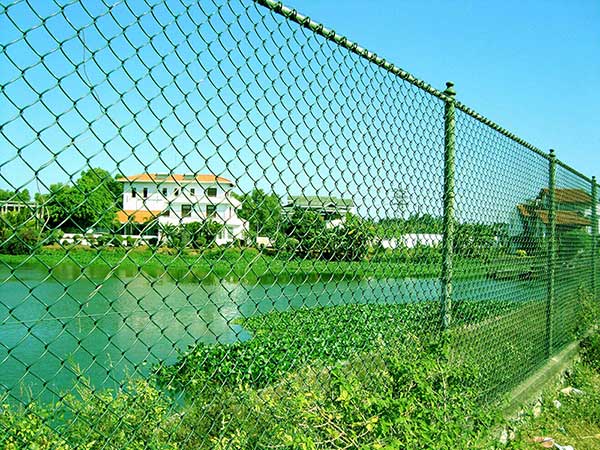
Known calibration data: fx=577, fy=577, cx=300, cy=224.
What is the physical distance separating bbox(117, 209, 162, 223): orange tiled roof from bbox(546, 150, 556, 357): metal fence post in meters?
4.86

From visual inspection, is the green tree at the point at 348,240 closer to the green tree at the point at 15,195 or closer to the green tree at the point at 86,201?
the green tree at the point at 86,201

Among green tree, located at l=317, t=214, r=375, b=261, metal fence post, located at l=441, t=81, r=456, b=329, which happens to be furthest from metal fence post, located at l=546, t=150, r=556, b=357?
green tree, located at l=317, t=214, r=375, b=261

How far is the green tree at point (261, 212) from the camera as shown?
85.7 inches

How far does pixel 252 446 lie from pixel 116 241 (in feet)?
3.90

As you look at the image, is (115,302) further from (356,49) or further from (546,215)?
(546,215)

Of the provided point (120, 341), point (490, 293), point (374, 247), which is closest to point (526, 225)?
point (490, 293)

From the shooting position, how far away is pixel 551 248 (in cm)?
572

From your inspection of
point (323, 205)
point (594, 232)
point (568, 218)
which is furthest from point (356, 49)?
point (594, 232)

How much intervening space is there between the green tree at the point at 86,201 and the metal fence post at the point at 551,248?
502 cm

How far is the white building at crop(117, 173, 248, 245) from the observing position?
1718 mm

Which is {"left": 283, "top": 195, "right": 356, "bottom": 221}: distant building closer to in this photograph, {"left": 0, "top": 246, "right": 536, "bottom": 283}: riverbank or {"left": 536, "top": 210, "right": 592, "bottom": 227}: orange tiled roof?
{"left": 0, "top": 246, "right": 536, "bottom": 283}: riverbank

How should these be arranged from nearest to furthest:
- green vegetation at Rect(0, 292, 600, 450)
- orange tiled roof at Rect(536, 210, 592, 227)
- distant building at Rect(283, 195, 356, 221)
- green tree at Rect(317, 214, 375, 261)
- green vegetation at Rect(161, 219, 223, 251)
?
green vegetation at Rect(161, 219, 223, 251) < green vegetation at Rect(0, 292, 600, 450) < distant building at Rect(283, 195, 356, 221) < green tree at Rect(317, 214, 375, 261) < orange tiled roof at Rect(536, 210, 592, 227)

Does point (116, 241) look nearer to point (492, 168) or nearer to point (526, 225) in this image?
point (492, 168)

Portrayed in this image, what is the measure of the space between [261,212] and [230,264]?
32 cm
